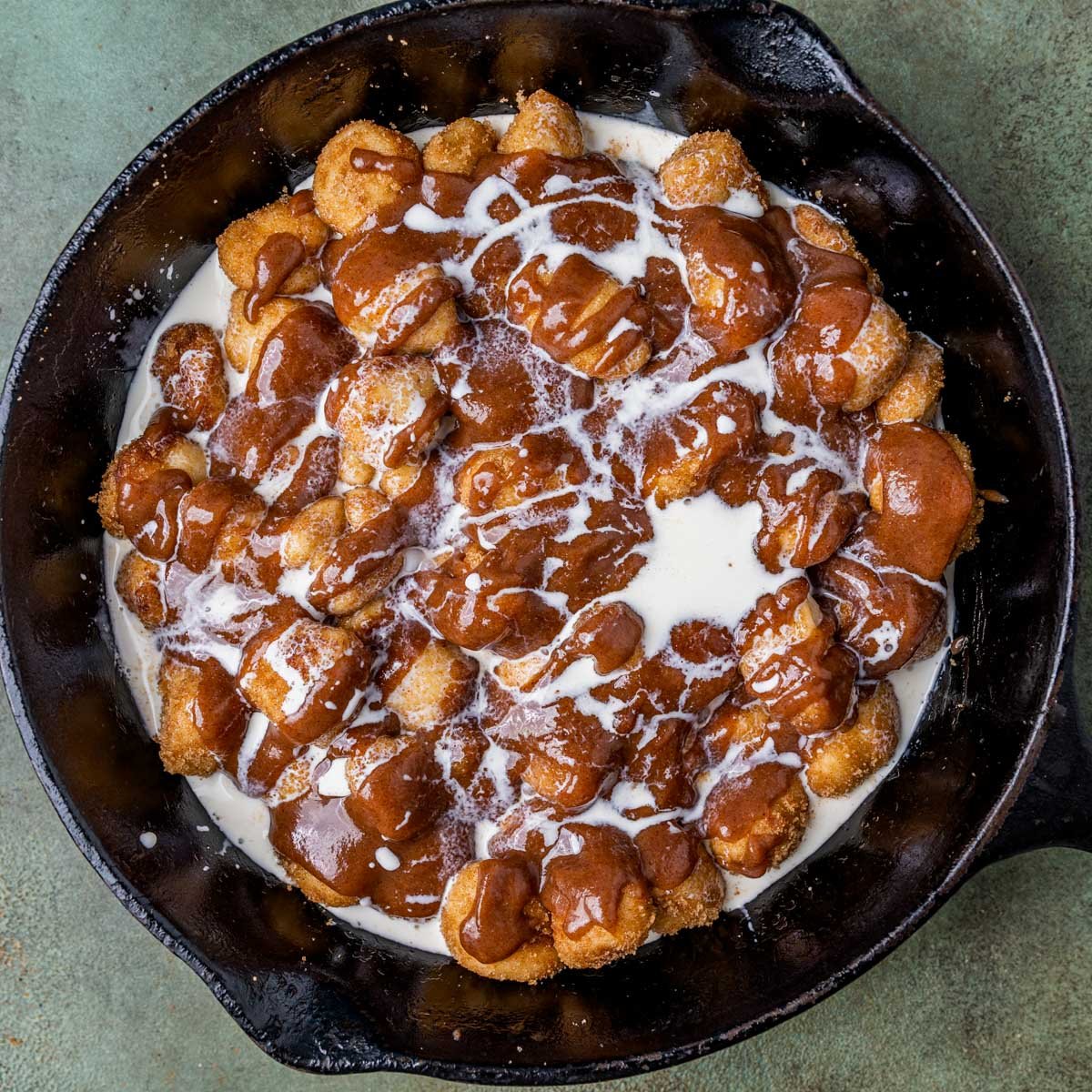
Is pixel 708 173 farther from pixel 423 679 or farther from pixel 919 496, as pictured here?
pixel 423 679

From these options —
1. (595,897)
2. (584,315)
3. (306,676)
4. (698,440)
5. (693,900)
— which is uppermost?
(584,315)

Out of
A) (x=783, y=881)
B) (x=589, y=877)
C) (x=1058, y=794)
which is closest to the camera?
(x=1058, y=794)

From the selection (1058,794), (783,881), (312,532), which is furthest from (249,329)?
(1058,794)

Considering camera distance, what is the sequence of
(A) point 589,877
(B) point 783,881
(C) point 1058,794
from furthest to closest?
(B) point 783,881 < (A) point 589,877 < (C) point 1058,794

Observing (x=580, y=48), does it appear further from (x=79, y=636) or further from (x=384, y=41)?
(x=79, y=636)

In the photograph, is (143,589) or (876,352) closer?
(876,352)

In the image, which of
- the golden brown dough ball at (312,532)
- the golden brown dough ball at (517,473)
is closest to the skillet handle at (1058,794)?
the golden brown dough ball at (517,473)

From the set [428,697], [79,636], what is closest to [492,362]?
[428,697]
